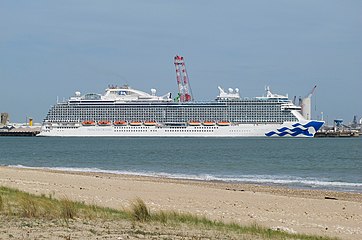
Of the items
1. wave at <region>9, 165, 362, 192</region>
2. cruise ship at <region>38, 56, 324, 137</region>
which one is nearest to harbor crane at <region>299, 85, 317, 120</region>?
cruise ship at <region>38, 56, 324, 137</region>

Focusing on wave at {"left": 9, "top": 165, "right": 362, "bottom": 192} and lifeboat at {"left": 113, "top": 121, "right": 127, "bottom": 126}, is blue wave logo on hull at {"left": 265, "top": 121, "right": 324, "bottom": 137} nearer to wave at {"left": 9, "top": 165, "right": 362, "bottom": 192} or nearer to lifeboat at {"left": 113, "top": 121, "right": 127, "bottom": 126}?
lifeboat at {"left": 113, "top": 121, "right": 127, "bottom": 126}

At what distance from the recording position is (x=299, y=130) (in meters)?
90.1

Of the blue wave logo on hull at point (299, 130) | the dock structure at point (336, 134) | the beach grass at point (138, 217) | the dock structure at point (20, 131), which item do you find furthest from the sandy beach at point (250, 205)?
the dock structure at point (20, 131)

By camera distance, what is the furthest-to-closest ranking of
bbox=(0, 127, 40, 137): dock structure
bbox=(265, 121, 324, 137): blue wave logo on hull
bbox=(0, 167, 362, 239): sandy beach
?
A: bbox=(0, 127, 40, 137): dock structure → bbox=(265, 121, 324, 137): blue wave logo on hull → bbox=(0, 167, 362, 239): sandy beach

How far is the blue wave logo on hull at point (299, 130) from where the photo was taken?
290 ft

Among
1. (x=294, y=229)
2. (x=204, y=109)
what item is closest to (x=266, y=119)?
(x=204, y=109)

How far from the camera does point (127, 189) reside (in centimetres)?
1705

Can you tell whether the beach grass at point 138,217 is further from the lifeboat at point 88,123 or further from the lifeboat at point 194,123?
the lifeboat at point 88,123

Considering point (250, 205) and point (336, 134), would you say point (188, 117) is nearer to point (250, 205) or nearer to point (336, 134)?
point (336, 134)

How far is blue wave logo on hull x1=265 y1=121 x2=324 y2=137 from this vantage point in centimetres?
8831

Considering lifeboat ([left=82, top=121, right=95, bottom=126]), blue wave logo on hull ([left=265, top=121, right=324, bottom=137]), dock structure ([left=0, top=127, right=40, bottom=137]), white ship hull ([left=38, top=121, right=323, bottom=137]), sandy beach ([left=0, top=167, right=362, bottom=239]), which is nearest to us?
sandy beach ([left=0, top=167, right=362, bottom=239])

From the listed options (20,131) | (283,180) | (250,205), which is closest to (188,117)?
(20,131)

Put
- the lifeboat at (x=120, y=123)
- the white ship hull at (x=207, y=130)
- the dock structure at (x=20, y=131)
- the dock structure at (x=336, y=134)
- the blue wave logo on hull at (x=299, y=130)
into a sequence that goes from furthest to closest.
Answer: the dock structure at (x=20, y=131) → the dock structure at (x=336, y=134) → the lifeboat at (x=120, y=123) → the blue wave logo on hull at (x=299, y=130) → the white ship hull at (x=207, y=130)

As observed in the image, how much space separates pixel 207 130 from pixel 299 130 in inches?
515
